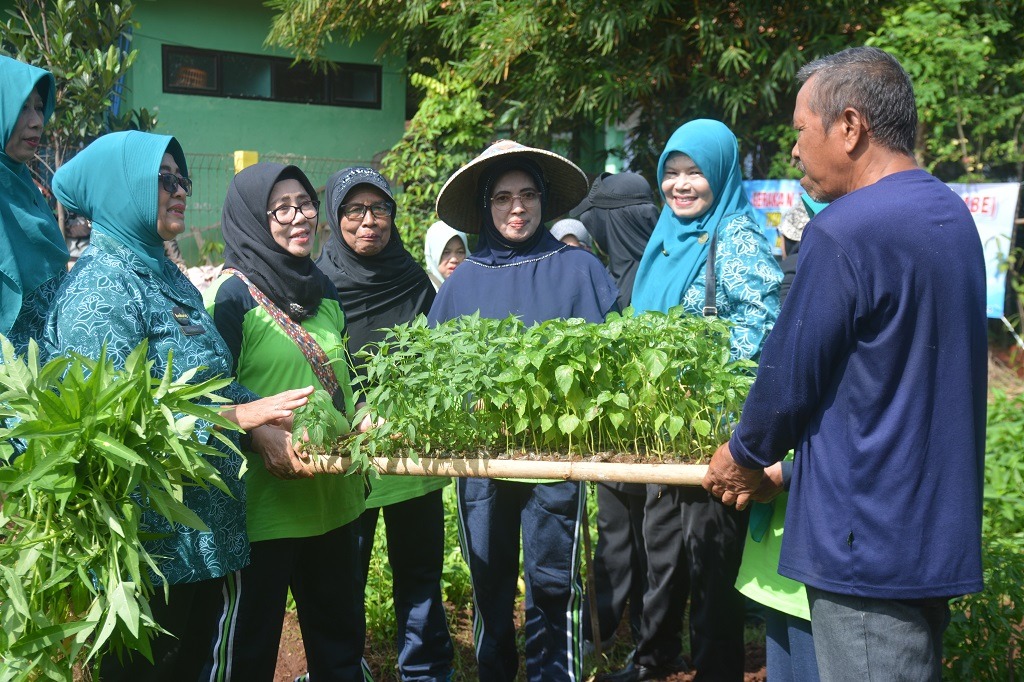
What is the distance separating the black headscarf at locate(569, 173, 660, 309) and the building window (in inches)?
227

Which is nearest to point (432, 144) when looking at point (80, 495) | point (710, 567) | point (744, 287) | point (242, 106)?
point (242, 106)

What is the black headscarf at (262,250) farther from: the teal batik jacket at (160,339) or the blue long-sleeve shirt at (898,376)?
the blue long-sleeve shirt at (898,376)

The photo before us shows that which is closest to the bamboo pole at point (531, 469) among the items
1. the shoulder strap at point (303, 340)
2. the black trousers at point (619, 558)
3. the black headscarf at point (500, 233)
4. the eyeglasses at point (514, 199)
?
the shoulder strap at point (303, 340)

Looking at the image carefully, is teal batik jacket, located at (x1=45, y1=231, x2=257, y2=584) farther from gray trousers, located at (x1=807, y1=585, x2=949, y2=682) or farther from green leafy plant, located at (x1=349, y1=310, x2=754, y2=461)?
gray trousers, located at (x1=807, y1=585, x2=949, y2=682)

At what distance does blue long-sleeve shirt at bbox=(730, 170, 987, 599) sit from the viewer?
1.98 meters

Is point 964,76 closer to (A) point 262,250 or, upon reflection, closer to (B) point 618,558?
(B) point 618,558

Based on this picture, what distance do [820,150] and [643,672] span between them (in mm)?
2444

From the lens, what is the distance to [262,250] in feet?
10.1

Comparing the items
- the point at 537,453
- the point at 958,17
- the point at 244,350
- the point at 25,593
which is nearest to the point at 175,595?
the point at 25,593

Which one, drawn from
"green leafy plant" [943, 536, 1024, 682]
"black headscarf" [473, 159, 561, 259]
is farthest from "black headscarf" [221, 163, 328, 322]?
"green leafy plant" [943, 536, 1024, 682]

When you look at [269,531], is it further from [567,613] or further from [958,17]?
[958,17]

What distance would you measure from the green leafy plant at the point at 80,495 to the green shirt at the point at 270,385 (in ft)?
2.13

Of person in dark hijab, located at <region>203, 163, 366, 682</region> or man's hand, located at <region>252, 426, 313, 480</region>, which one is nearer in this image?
man's hand, located at <region>252, 426, 313, 480</region>

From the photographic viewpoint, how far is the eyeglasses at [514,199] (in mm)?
3635
